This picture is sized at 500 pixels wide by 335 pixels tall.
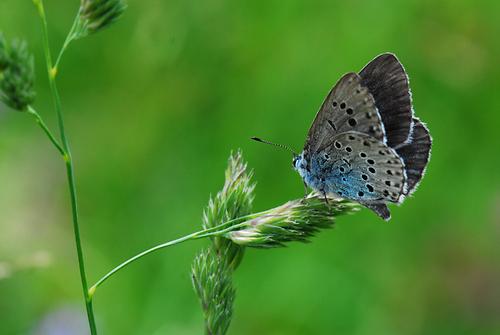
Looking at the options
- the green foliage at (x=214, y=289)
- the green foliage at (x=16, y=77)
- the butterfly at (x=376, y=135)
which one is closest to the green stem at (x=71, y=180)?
the green foliage at (x=16, y=77)

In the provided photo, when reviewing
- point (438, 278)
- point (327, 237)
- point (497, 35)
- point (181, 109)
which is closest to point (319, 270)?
Result: point (327, 237)

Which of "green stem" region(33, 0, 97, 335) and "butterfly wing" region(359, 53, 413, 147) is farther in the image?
"butterfly wing" region(359, 53, 413, 147)

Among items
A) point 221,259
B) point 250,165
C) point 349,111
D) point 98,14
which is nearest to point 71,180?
point 98,14

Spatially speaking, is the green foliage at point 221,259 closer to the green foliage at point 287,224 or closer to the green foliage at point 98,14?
the green foliage at point 287,224

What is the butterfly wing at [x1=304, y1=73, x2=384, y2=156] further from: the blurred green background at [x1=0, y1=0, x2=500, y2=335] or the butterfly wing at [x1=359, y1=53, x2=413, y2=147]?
the blurred green background at [x1=0, y1=0, x2=500, y2=335]

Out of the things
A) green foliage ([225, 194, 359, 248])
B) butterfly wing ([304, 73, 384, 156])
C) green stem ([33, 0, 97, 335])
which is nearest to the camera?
green stem ([33, 0, 97, 335])

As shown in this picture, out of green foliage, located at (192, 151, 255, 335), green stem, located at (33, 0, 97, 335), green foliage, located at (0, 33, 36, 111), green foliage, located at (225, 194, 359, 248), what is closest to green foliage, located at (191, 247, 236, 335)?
green foliage, located at (192, 151, 255, 335)
